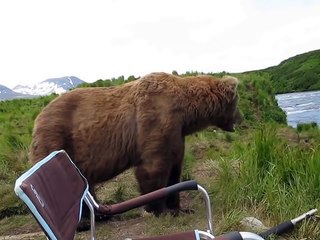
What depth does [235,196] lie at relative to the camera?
5.01 metres

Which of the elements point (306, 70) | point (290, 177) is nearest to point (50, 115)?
point (290, 177)

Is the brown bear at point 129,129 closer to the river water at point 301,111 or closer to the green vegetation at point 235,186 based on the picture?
the green vegetation at point 235,186

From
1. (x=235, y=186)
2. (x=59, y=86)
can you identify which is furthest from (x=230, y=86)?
(x=59, y=86)

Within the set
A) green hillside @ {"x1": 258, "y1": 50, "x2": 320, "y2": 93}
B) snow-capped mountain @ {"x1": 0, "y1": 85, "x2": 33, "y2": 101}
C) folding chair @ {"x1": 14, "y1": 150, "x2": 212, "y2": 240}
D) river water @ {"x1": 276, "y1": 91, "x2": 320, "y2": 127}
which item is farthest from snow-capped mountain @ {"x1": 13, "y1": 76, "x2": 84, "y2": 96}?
green hillside @ {"x1": 258, "y1": 50, "x2": 320, "y2": 93}

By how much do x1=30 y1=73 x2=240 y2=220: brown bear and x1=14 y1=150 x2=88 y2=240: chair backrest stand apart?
1.91 meters

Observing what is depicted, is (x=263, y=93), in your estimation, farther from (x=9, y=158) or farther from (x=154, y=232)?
(x=154, y=232)

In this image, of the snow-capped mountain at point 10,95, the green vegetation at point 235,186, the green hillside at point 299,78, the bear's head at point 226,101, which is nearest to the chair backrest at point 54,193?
the green vegetation at point 235,186

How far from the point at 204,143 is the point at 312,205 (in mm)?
3486

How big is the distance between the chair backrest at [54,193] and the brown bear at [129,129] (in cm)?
191

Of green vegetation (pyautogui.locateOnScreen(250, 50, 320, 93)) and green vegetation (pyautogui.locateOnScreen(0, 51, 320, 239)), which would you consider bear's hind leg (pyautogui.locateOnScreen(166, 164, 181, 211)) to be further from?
green vegetation (pyautogui.locateOnScreen(250, 50, 320, 93))

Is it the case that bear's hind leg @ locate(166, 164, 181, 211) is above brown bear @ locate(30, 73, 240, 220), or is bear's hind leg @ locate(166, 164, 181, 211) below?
Result: below

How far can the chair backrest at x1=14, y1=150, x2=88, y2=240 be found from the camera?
2.23 m

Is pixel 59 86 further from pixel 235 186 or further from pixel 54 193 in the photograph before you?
pixel 54 193

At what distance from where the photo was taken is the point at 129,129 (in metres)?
5.18
